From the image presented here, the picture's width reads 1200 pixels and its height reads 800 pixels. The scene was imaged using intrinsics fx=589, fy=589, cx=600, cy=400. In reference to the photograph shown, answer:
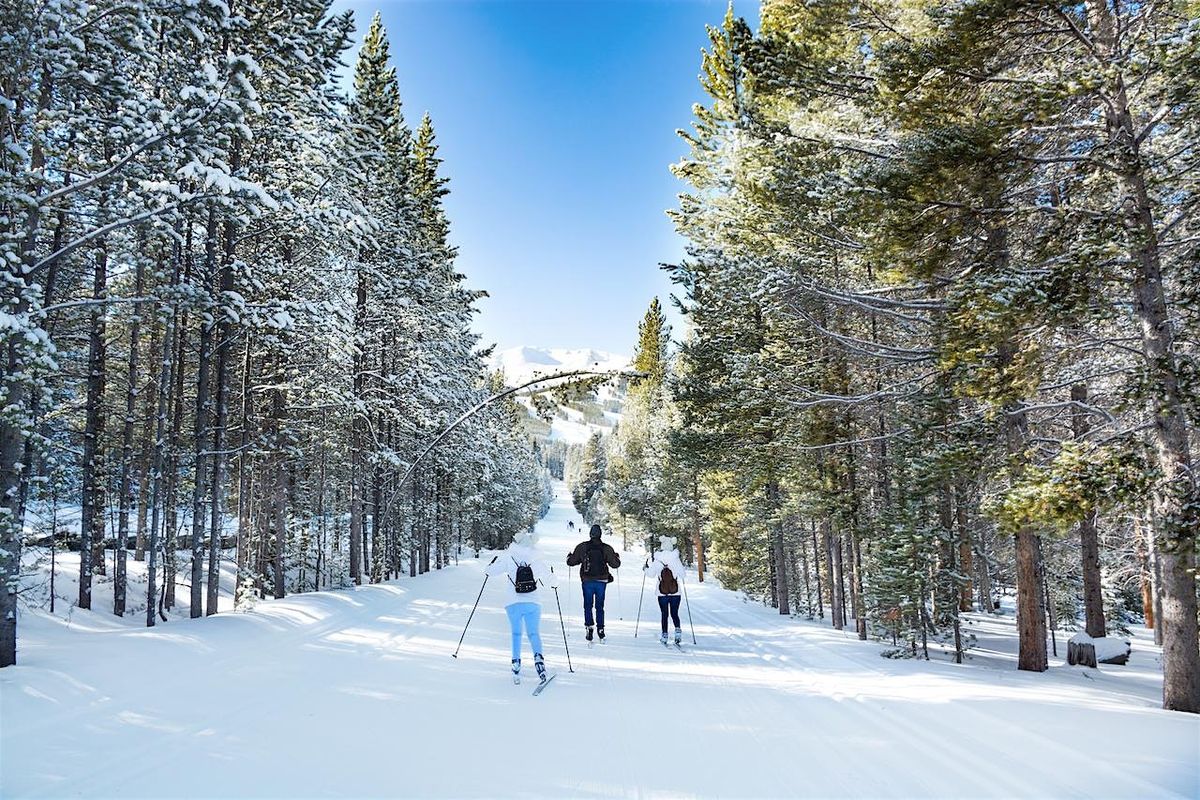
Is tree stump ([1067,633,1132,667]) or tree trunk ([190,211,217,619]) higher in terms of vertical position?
tree trunk ([190,211,217,619])

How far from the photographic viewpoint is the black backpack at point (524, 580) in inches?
322

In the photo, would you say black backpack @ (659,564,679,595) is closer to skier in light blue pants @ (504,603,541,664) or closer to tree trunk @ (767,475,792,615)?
skier in light blue pants @ (504,603,541,664)

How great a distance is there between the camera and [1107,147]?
7352 mm

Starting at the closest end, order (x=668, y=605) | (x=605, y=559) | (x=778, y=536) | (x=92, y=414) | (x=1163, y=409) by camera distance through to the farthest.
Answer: (x=1163, y=409), (x=605, y=559), (x=668, y=605), (x=92, y=414), (x=778, y=536)

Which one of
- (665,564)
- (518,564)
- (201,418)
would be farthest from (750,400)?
(201,418)

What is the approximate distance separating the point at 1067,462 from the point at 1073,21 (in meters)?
5.98

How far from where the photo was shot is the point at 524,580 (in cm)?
822

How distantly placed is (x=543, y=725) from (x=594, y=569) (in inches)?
192

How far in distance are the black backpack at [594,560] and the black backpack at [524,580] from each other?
2.93m

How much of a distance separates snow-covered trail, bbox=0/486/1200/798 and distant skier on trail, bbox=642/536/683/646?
94 centimetres

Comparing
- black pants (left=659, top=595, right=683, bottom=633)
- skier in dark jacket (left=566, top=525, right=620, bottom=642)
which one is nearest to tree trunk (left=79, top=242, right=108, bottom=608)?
skier in dark jacket (left=566, top=525, right=620, bottom=642)

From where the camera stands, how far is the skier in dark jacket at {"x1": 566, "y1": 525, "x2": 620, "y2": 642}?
→ 11047 mm

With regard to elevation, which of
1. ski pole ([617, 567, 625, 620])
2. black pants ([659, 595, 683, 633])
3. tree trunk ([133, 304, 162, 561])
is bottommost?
ski pole ([617, 567, 625, 620])

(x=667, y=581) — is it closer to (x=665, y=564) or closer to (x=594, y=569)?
(x=665, y=564)
